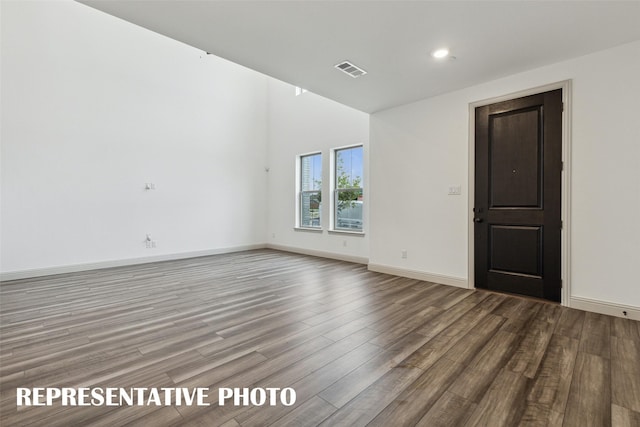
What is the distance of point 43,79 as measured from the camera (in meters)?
4.64

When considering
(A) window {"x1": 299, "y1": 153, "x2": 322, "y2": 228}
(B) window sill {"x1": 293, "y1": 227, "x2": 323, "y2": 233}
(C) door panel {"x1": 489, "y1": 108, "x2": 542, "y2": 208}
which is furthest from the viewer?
(A) window {"x1": 299, "y1": 153, "x2": 322, "y2": 228}

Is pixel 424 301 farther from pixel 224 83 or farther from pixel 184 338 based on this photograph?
pixel 224 83

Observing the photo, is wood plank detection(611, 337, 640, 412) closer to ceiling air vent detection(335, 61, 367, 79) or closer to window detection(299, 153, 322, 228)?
ceiling air vent detection(335, 61, 367, 79)

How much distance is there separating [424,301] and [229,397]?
2.38m

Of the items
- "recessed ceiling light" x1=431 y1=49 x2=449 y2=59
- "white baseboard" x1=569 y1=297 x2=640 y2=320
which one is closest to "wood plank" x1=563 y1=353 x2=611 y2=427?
"white baseboard" x1=569 y1=297 x2=640 y2=320

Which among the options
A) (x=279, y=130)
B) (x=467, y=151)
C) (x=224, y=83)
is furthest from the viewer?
(x=279, y=130)

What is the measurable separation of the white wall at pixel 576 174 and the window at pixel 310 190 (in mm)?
2203

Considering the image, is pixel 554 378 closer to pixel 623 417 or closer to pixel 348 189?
pixel 623 417

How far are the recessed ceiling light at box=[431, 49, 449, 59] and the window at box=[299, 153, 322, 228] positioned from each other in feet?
12.0

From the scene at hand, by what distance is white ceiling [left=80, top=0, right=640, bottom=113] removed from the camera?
228 cm

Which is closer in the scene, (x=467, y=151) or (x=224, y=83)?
(x=467, y=151)

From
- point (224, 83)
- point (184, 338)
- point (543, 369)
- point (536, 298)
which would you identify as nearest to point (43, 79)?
point (224, 83)

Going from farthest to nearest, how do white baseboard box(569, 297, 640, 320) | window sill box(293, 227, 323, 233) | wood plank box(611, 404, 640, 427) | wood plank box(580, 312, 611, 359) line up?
window sill box(293, 227, 323, 233) < white baseboard box(569, 297, 640, 320) < wood plank box(580, 312, 611, 359) < wood plank box(611, 404, 640, 427)

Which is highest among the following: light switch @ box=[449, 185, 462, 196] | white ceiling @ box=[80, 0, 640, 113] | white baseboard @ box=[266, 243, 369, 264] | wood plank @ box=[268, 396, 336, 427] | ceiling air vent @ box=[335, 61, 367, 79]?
ceiling air vent @ box=[335, 61, 367, 79]
